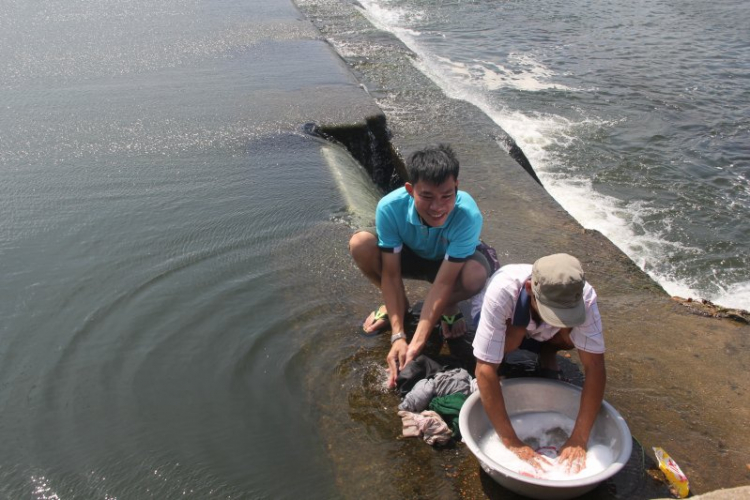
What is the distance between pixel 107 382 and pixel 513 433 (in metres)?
2.02

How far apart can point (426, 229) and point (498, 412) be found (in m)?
1.07

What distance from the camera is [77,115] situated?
6.57 m

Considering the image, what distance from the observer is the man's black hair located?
9.35ft

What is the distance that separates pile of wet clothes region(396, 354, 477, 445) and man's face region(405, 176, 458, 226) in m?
0.68

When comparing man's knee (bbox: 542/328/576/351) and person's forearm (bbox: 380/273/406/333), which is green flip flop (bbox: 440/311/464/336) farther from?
man's knee (bbox: 542/328/576/351)

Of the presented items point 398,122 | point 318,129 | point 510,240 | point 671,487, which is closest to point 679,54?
point 398,122

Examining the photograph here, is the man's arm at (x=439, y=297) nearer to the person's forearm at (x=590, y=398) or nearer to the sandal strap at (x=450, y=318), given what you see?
the sandal strap at (x=450, y=318)

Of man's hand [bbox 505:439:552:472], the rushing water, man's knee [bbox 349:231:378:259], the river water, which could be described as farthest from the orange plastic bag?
the rushing water

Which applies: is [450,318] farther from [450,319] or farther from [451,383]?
[451,383]

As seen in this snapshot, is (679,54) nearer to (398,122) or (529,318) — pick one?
(398,122)

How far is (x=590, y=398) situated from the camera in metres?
2.50

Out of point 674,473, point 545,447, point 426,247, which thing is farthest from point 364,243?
point 674,473

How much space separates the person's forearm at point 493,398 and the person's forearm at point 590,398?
0.27 meters

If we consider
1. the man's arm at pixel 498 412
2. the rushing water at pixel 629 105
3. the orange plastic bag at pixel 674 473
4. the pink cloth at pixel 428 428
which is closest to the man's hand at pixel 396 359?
the pink cloth at pixel 428 428
